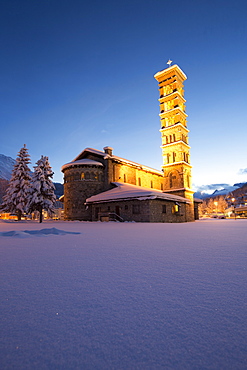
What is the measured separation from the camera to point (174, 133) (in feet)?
131

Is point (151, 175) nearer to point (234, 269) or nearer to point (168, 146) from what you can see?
point (168, 146)

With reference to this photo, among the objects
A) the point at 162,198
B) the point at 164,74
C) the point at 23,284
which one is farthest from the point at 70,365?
the point at 164,74

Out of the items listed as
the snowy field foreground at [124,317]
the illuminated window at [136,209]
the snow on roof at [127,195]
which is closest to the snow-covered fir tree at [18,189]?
the snow on roof at [127,195]

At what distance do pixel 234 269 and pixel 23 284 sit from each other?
338cm

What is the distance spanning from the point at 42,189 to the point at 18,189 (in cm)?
693

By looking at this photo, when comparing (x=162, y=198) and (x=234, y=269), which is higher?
(x=162, y=198)

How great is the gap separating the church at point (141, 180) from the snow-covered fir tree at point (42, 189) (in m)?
2.96

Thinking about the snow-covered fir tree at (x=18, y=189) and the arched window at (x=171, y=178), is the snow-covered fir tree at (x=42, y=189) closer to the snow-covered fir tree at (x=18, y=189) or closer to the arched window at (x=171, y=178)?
the snow-covered fir tree at (x=18, y=189)

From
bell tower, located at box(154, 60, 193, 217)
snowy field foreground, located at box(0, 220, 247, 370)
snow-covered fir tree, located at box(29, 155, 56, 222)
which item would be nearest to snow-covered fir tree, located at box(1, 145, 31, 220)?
snow-covered fir tree, located at box(29, 155, 56, 222)

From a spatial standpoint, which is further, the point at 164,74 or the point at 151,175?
the point at 164,74

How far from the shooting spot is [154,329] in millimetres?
1773

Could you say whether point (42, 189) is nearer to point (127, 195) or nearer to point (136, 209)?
point (127, 195)

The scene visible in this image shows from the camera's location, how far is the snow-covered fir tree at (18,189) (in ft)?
99.6

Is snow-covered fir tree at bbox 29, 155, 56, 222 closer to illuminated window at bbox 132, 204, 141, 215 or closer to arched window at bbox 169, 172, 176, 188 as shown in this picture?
illuminated window at bbox 132, 204, 141, 215
